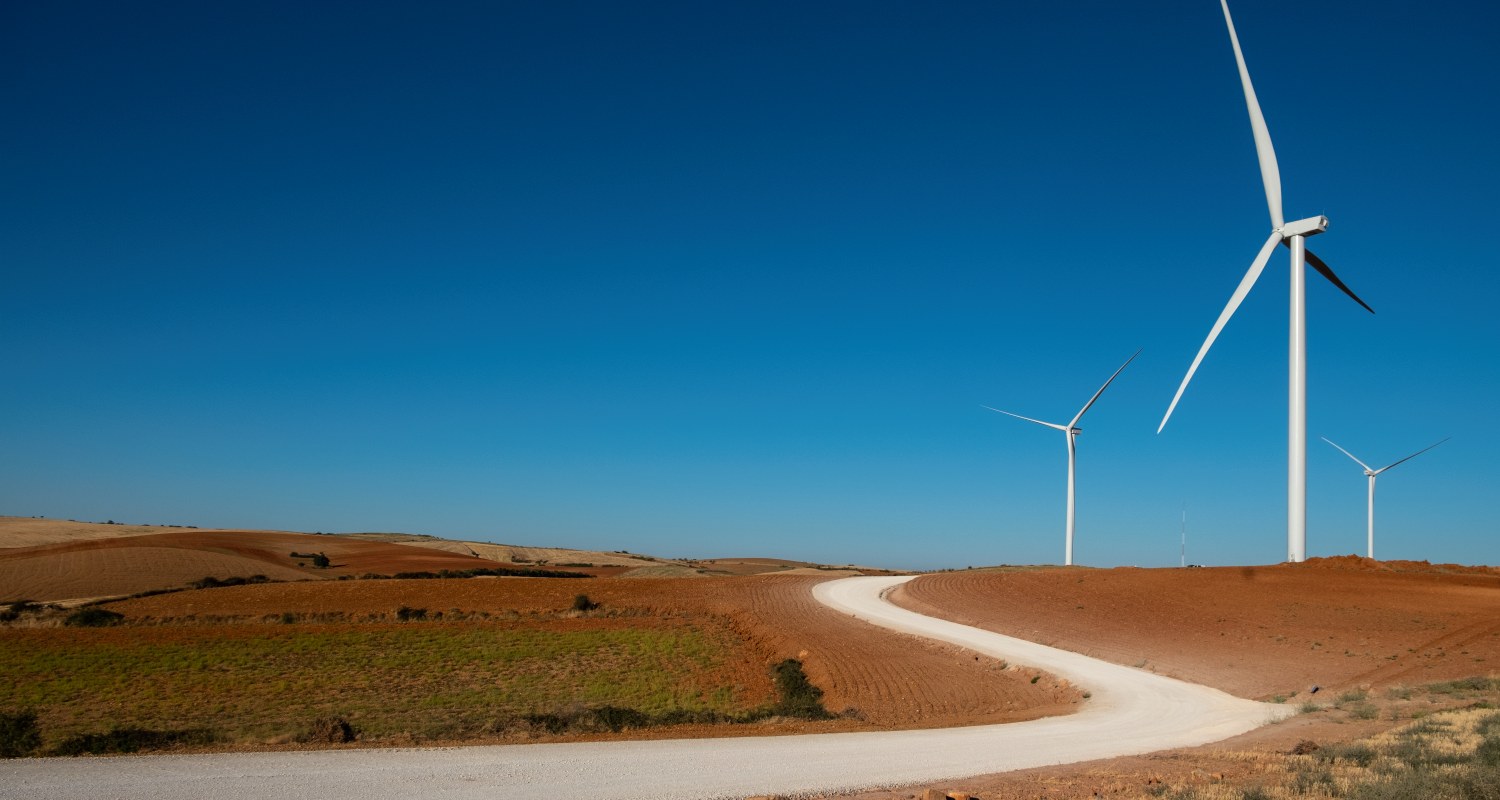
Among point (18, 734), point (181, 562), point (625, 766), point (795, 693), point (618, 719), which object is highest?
point (625, 766)

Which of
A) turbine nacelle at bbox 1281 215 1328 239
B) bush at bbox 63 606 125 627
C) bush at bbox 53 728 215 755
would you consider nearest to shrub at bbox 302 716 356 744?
bush at bbox 53 728 215 755

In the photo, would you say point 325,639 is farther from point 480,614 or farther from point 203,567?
point 203,567

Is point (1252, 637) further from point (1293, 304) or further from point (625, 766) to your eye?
point (625, 766)

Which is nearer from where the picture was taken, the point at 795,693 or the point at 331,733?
the point at 331,733

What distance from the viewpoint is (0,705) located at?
2792 cm

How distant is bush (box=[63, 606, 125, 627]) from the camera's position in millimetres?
41500

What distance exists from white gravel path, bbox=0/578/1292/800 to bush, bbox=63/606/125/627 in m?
31.6

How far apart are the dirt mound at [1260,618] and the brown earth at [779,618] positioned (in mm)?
6284

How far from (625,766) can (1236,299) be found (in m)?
38.8

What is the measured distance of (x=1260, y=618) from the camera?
40.4m

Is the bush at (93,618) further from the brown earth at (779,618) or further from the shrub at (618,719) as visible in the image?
the shrub at (618,719)

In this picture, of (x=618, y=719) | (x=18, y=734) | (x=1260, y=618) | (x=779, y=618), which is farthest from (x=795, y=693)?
(x=1260, y=618)

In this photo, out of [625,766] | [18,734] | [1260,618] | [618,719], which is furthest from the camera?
[1260,618]

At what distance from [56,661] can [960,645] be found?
105 ft
